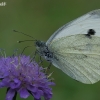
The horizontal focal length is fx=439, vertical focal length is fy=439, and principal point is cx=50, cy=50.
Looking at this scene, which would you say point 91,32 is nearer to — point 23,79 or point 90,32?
point 90,32

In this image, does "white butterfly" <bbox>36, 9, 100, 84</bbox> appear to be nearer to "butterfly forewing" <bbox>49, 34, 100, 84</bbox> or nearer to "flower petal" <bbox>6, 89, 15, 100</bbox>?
"butterfly forewing" <bbox>49, 34, 100, 84</bbox>

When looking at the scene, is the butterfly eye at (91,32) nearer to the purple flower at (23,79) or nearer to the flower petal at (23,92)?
the purple flower at (23,79)

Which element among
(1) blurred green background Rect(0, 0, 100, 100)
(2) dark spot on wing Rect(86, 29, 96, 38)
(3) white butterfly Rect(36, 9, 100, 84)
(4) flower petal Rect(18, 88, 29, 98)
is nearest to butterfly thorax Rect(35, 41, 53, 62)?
(3) white butterfly Rect(36, 9, 100, 84)

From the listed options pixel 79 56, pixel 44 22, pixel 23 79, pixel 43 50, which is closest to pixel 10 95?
pixel 23 79

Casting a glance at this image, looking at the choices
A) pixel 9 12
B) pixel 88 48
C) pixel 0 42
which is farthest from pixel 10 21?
pixel 88 48

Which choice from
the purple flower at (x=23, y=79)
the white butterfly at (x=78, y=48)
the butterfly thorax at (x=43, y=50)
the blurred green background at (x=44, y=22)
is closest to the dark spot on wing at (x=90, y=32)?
the white butterfly at (x=78, y=48)

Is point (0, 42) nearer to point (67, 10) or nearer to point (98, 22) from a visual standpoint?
point (67, 10)
